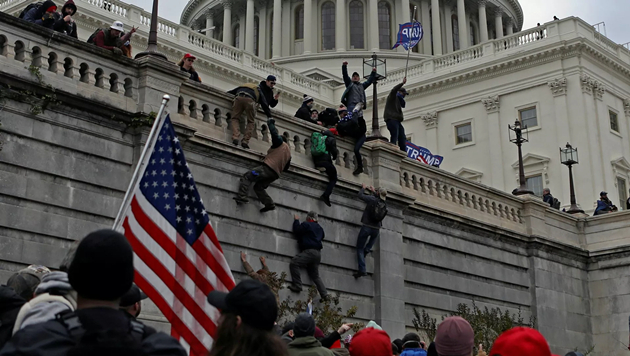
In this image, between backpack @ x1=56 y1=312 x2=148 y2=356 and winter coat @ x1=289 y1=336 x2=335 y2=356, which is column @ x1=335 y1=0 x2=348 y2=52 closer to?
winter coat @ x1=289 y1=336 x2=335 y2=356

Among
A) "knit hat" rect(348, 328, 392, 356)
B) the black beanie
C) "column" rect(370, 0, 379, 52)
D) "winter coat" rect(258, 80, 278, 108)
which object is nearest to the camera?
the black beanie

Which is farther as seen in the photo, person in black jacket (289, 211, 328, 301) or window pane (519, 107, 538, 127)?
window pane (519, 107, 538, 127)

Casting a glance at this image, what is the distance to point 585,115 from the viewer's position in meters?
50.2

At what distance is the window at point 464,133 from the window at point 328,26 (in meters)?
23.5

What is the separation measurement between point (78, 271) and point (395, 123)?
62.6 feet

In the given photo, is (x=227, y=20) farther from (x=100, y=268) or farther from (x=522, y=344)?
(x=100, y=268)

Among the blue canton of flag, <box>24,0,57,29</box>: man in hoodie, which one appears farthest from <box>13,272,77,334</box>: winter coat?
<box>24,0,57,29</box>: man in hoodie

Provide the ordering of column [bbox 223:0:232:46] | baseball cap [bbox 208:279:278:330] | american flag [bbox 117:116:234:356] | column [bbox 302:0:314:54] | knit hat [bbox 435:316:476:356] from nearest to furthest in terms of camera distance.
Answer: baseball cap [bbox 208:279:278:330]
knit hat [bbox 435:316:476:356]
american flag [bbox 117:116:234:356]
column [bbox 302:0:314:54]
column [bbox 223:0:232:46]

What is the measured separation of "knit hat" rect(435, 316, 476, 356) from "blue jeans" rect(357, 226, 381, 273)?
13.0 metres

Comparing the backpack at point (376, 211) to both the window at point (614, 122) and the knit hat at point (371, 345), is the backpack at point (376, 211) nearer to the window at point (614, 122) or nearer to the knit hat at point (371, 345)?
the knit hat at point (371, 345)

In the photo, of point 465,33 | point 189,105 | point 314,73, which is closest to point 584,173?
point 314,73

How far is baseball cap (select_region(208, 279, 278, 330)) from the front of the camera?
480 cm

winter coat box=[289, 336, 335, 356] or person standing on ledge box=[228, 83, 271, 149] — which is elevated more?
person standing on ledge box=[228, 83, 271, 149]

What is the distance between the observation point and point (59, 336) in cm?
385
